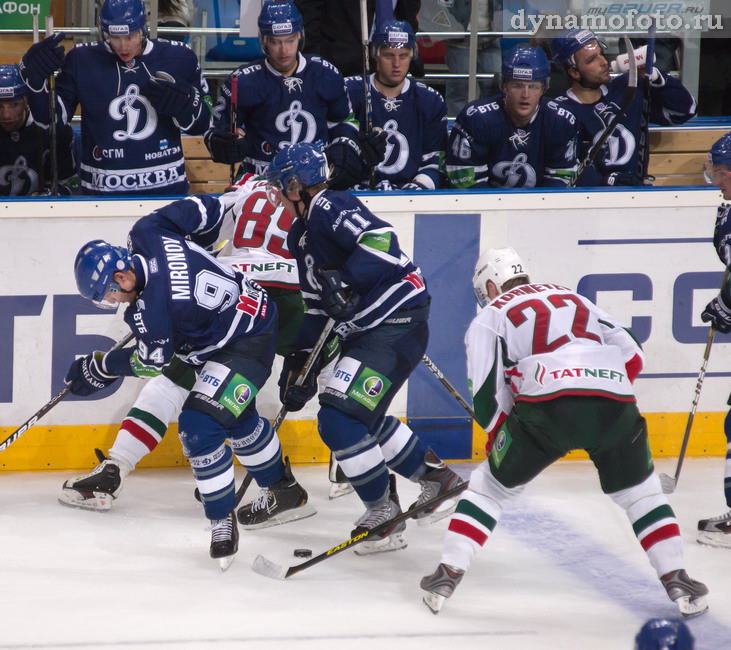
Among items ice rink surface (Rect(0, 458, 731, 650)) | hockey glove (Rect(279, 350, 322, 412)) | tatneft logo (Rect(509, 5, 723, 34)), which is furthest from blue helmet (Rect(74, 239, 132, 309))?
tatneft logo (Rect(509, 5, 723, 34))

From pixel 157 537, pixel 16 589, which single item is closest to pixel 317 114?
pixel 157 537

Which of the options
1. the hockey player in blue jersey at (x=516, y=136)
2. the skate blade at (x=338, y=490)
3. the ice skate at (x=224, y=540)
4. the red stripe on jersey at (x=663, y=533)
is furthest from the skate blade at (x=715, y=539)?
the hockey player in blue jersey at (x=516, y=136)

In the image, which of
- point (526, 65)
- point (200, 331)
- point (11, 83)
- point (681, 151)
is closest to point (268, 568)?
point (200, 331)

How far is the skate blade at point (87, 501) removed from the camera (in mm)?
3904

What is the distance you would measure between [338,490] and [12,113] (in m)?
1.98

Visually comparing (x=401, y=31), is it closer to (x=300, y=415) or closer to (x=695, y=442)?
(x=300, y=415)

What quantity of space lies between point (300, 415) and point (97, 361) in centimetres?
98

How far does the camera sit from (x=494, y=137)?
465 cm

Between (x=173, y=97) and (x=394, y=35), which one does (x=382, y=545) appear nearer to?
(x=173, y=97)

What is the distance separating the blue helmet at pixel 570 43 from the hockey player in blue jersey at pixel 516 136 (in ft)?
0.83

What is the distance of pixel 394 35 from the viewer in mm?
4621

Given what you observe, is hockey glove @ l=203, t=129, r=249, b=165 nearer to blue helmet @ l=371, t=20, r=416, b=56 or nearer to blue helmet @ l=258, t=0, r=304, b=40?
blue helmet @ l=258, t=0, r=304, b=40

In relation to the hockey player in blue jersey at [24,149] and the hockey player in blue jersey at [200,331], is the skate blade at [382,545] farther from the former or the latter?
the hockey player in blue jersey at [24,149]

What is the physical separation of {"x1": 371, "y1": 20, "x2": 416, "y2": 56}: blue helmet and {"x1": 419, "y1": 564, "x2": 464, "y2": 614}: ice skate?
7.94 feet
